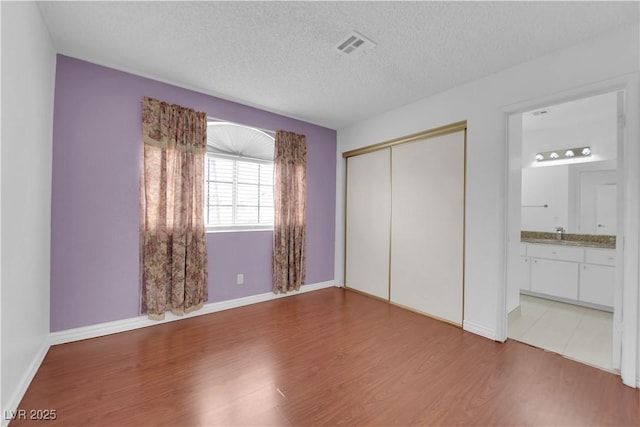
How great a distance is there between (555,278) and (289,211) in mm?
3826

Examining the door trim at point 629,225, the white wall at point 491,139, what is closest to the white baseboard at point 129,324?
the white wall at point 491,139

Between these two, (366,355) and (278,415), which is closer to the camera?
(278,415)

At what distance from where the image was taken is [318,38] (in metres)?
2.12

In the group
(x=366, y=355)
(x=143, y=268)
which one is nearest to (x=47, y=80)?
(x=143, y=268)

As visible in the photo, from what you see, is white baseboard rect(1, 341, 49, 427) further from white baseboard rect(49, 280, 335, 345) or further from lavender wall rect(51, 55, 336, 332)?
lavender wall rect(51, 55, 336, 332)

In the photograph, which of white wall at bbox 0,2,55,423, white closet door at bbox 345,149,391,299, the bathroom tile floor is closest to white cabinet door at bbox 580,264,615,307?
the bathroom tile floor

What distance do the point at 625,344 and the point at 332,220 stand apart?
3.35 metres

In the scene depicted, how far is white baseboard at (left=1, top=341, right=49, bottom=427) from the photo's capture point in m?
1.47

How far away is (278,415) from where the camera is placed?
62.1 inches

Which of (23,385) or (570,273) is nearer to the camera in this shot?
(23,385)

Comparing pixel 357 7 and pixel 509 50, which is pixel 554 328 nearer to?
pixel 509 50

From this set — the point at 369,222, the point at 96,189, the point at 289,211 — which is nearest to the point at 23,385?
the point at 96,189

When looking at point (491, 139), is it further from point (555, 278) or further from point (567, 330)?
point (555, 278)

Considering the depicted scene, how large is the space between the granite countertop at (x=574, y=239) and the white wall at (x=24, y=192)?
5.55m
